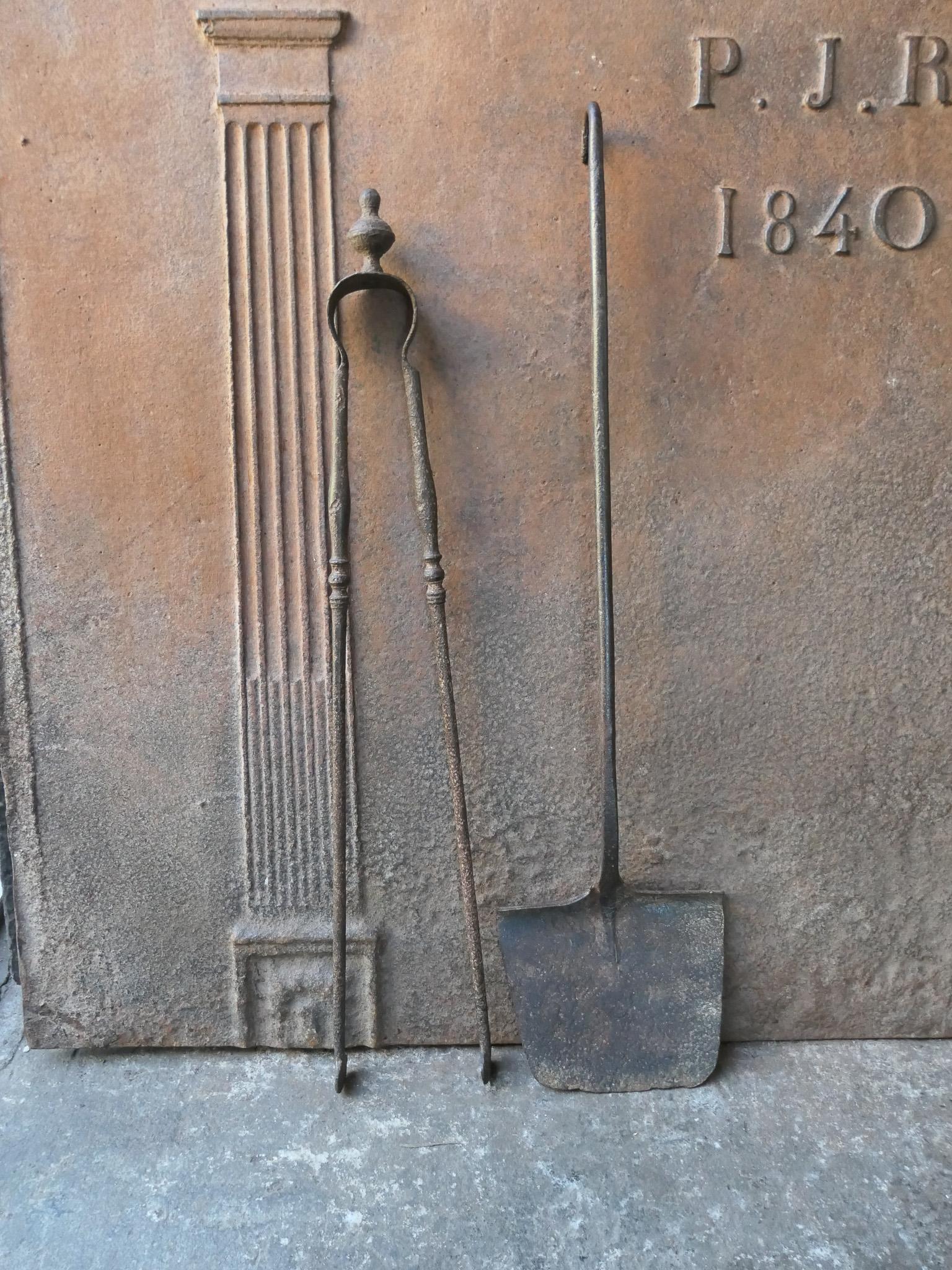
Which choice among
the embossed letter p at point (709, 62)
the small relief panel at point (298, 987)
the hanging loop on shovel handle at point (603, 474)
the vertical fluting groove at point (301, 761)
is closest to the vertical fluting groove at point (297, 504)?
the vertical fluting groove at point (301, 761)

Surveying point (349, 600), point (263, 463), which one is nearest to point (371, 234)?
point (263, 463)

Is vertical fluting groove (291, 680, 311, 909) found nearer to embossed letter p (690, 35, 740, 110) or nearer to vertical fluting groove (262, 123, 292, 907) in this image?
vertical fluting groove (262, 123, 292, 907)

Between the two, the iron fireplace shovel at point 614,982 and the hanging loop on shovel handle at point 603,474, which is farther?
the iron fireplace shovel at point 614,982

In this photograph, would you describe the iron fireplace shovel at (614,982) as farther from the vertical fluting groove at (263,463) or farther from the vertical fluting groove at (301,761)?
the vertical fluting groove at (263,463)

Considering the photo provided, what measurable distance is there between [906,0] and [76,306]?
1.86 meters

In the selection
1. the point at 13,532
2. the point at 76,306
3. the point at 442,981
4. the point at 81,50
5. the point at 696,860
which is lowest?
the point at 442,981

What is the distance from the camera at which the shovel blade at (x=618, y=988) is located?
2.00 metres

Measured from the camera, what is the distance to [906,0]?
6.01 ft

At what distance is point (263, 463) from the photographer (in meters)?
1.97

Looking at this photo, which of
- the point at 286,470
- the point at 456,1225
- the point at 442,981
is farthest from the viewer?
the point at 442,981

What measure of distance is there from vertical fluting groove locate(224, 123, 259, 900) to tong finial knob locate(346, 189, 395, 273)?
0.91ft

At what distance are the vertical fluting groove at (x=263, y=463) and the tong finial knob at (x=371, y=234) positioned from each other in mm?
235

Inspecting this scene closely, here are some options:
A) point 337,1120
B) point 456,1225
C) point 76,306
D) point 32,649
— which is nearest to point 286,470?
point 76,306

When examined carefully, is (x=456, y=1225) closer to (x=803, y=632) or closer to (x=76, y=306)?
(x=803, y=632)
